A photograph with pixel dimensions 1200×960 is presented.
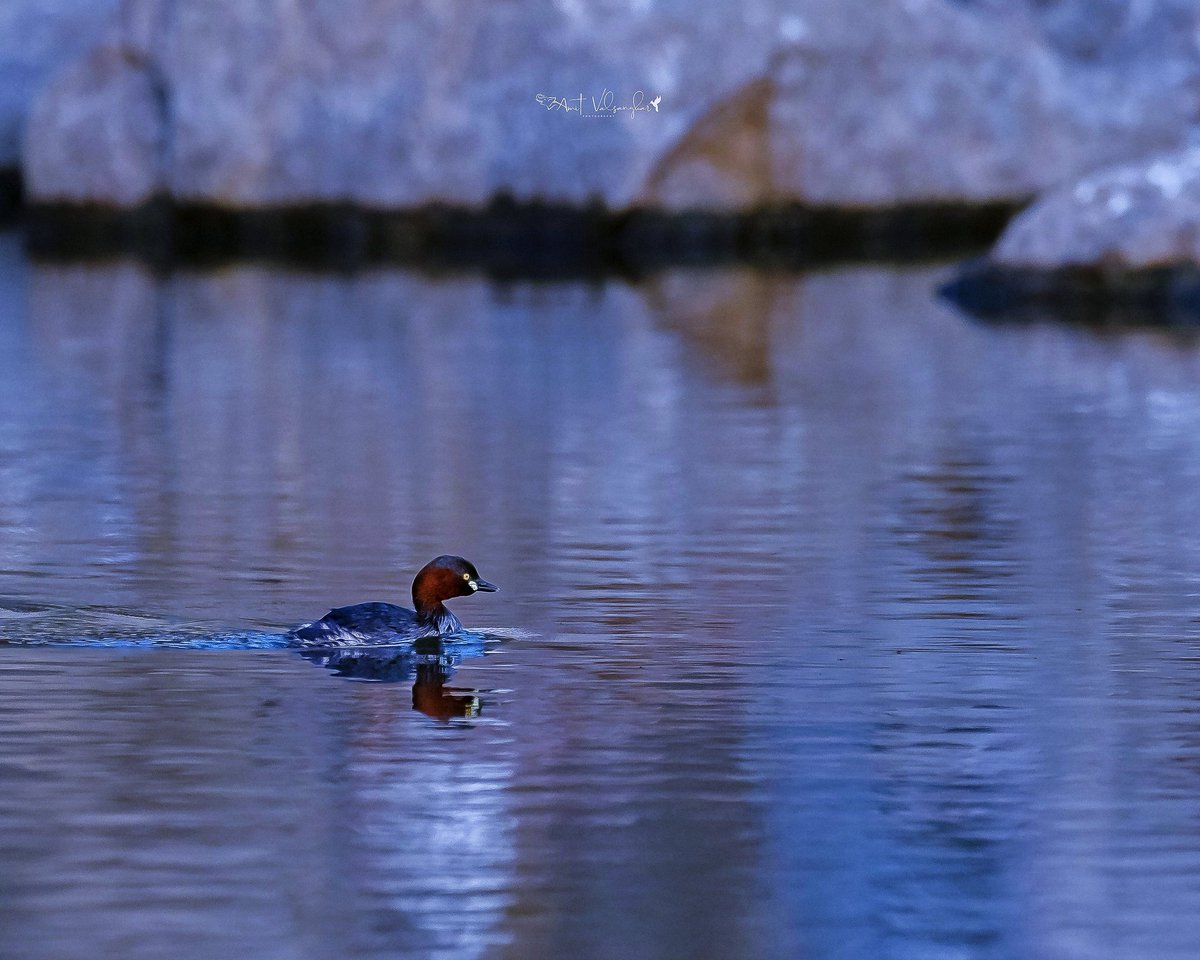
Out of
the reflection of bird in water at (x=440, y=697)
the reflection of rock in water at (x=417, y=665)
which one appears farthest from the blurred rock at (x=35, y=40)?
the reflection of bird in water at (x=440, y=697)

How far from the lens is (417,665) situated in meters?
10.6

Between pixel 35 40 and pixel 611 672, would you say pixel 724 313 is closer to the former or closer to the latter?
pixel 611 672

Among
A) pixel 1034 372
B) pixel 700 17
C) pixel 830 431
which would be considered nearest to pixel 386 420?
pixel 830 431

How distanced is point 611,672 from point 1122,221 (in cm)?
1823

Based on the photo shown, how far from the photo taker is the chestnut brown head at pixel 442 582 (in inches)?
429

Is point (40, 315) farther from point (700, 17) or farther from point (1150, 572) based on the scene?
point (1150, 572)

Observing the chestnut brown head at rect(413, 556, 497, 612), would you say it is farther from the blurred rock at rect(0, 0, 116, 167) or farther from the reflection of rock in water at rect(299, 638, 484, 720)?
the blurred rock at rect(0, 0, 116, 167)

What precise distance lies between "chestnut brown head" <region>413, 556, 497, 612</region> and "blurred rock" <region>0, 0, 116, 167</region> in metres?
35.2

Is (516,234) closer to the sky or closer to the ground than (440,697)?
closer to the sky

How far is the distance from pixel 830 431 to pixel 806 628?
7.13 m

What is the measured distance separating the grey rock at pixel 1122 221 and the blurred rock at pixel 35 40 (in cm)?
2072

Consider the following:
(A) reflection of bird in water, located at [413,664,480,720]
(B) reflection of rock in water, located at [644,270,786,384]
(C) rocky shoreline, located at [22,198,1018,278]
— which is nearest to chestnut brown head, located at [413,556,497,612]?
(A) reflection of bird in water, located at [413,664,480,720]
